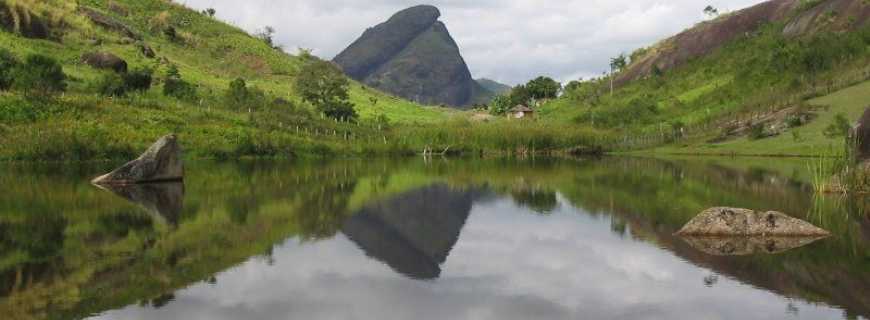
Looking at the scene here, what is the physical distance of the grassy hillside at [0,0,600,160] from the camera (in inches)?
2264

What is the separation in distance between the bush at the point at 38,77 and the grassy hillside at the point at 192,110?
3.46ft

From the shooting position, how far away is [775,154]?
73562 mm

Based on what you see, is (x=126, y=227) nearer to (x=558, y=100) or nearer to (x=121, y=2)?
(x=121, y=2)

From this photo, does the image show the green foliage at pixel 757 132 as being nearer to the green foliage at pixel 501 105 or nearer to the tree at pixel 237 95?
Answer: the tree at pixel 237 95

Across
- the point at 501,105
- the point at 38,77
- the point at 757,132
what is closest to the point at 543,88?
the point at 501,105

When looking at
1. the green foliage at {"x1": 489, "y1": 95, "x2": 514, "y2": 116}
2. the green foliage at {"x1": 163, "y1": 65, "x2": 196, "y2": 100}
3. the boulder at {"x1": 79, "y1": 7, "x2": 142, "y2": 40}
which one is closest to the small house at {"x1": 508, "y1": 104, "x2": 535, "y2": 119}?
the green foliage at {"x1": 489, "y1": 95, "x2": 514, "y2": 116}

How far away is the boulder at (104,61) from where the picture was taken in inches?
3248

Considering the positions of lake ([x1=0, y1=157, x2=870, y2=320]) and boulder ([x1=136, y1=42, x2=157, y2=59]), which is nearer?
lake ([x1=0, y1=157, x2=870, y2=320])

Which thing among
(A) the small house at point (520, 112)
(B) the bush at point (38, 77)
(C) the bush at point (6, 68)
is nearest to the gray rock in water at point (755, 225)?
(B) the bush at point (38, 77)

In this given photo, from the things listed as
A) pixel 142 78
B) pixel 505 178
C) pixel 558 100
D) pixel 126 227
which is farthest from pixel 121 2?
pixel 126 227

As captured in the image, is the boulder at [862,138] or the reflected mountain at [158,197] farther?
the boulder at [862,138]

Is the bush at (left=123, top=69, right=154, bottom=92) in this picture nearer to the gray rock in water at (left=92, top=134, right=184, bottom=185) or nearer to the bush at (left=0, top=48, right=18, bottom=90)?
the bush at (left=0, top=48, right=18, bottom=90)

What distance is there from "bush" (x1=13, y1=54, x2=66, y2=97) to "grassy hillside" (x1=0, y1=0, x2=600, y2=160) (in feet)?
3.46

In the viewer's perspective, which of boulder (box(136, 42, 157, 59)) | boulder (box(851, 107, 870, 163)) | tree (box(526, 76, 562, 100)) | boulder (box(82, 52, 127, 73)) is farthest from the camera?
tree (box(526, 76, 562, 100))
